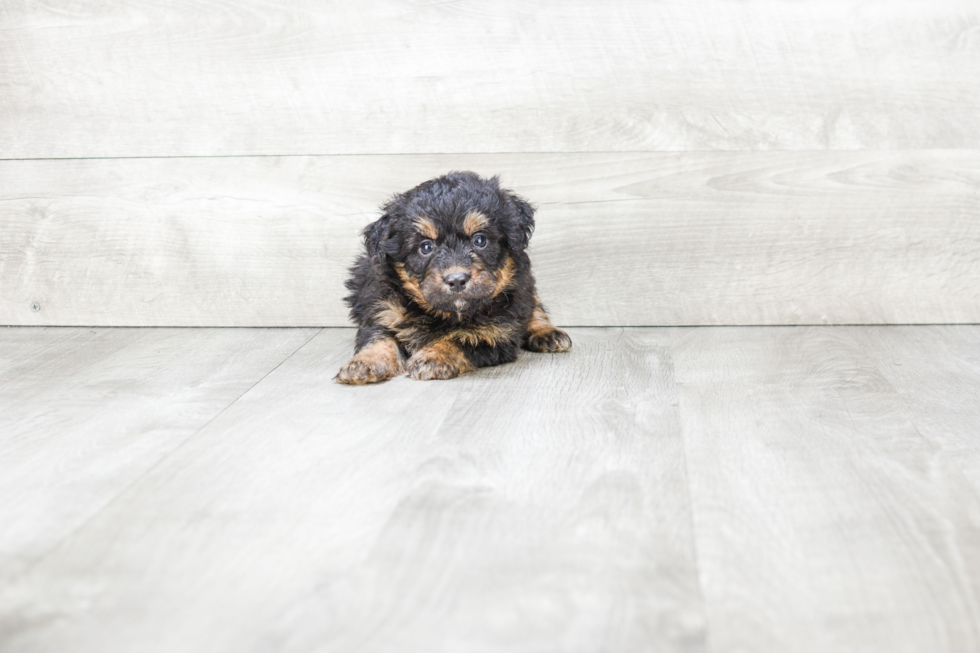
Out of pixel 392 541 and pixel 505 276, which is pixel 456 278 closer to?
pixel 505 276

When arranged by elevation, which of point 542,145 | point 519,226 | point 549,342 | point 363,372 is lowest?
point 549,342

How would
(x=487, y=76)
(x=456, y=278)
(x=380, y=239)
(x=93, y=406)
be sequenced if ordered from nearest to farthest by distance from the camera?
(x=93, y=406)
(x=456, y=278)
(x=380, y=239)
(x=487, y=76)

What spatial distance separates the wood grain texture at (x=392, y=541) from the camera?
1.16 metres

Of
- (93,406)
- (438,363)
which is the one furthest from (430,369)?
(93,406)

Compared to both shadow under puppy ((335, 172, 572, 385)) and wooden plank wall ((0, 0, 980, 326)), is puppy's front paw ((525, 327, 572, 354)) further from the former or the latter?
wooden plank wall ((0, 0, 980, 326))

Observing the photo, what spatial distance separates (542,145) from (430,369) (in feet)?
3.58

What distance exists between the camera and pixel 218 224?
10.8ft

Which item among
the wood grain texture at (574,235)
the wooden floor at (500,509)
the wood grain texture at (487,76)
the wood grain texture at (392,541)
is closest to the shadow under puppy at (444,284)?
the wooden floor at (500,509)

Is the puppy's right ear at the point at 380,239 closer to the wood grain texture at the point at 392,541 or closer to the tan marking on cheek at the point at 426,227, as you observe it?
the tan marking on cheek at the point at 426,227

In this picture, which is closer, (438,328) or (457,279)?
(457,279)

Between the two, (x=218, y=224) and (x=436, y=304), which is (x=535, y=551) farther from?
(x=218, y=224)

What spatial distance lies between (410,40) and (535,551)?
2283 mm

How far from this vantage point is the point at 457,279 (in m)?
2.42

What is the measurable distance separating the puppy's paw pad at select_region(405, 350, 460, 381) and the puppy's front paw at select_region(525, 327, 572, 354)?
1.38 feet
